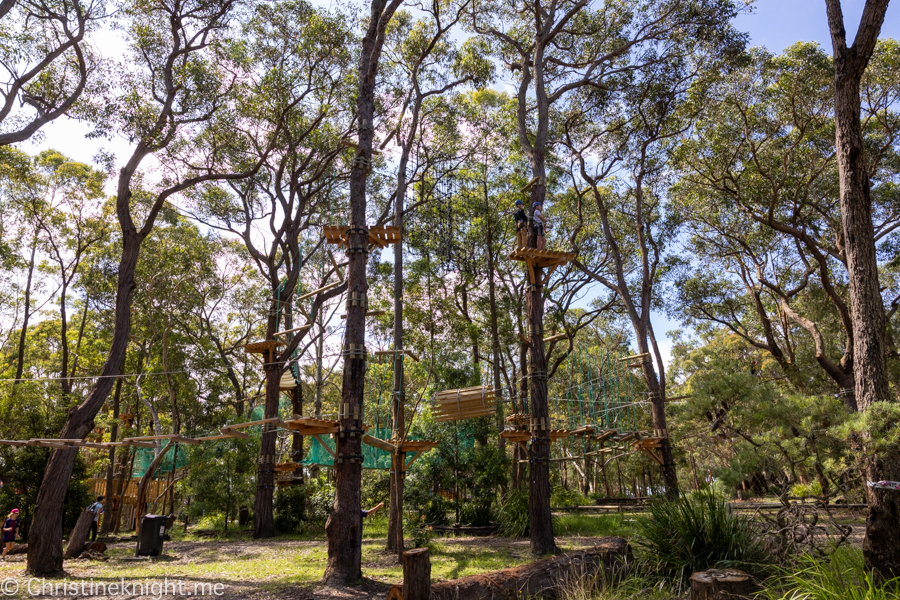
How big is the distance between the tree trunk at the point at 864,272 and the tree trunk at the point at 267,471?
11503 millimetres

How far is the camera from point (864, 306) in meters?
5.14

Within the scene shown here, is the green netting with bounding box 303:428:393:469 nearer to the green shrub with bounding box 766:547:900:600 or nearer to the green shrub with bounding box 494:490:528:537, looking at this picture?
the green shrub with bounding box 494:490:528:537

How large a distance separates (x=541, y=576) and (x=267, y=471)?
10.2 meters

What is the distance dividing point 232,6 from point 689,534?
12415mm

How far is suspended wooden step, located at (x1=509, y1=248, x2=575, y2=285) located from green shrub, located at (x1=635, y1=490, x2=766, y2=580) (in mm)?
4375

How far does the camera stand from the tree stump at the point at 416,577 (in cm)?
426

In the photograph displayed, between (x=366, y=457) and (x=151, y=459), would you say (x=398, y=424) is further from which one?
(x=151, y=459)

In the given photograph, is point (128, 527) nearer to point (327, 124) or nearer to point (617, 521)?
point (327, 124)

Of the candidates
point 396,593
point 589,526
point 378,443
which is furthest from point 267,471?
point 396,593

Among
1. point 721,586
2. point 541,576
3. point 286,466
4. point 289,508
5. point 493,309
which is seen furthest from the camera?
point 493,309

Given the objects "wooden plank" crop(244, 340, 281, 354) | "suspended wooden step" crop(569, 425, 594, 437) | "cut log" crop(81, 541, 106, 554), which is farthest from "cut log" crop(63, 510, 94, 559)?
"suspended wooden step" crop(569, 425, 594, 437)

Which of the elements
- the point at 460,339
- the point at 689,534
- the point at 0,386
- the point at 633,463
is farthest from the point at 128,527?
the point at 689,534

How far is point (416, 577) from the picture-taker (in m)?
4.27

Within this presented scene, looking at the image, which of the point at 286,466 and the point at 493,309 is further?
the point at 493,309
